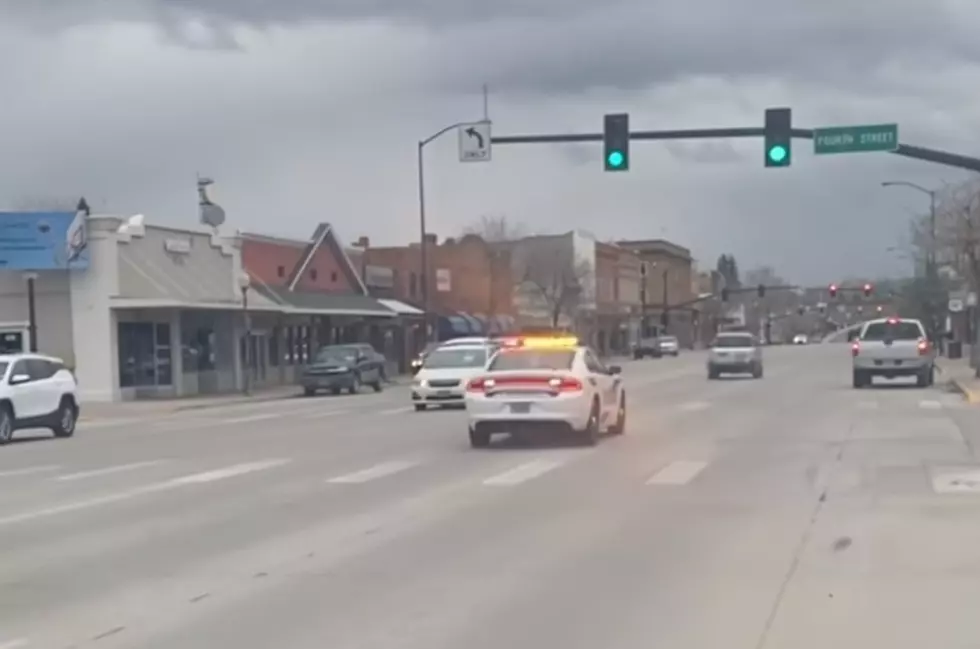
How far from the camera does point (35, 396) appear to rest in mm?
28531

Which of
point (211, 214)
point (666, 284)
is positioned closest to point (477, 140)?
point (211, 214)

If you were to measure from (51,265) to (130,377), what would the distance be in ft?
15.1

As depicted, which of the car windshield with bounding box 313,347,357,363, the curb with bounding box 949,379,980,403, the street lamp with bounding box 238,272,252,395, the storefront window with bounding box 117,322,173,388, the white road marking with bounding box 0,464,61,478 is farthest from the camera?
the car windshield with bounding box 313,347,357,363

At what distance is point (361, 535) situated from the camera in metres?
13.0

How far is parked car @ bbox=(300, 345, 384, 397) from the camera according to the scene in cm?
4950

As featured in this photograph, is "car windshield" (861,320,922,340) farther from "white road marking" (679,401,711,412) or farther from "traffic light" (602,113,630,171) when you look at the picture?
"traffic light" (602,113,630,171)

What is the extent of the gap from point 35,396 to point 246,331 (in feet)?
78.8

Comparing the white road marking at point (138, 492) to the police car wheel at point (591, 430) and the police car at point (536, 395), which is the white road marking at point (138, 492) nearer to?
the police car at point (536, 395)

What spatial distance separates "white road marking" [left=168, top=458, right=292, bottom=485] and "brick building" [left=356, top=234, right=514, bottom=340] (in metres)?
48.6

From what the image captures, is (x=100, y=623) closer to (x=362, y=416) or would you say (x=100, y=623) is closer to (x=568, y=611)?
(x=568, y=611)

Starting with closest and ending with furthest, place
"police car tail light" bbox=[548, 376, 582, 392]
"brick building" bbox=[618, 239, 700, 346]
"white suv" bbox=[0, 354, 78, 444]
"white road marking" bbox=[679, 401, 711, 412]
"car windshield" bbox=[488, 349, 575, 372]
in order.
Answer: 1. "police car tail light" bbox=[548, 376, 582, 392]
2. "car windshield" bbox=[488, 349, 575, 372]
3. "white suv" bbox=[0, 354, 78, 444]
4. "white road marking" bbox=[679, 401, 711, 412]
5. "brick building" bbox=[618, 239, 700, 346]

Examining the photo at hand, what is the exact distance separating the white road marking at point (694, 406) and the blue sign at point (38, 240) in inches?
828

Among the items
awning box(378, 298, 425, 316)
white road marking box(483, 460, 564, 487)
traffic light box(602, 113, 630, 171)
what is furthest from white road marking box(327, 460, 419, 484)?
awning box(378, 298, 425, 316)

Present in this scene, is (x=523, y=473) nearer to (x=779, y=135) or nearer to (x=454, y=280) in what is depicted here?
(x=779, y=135)
